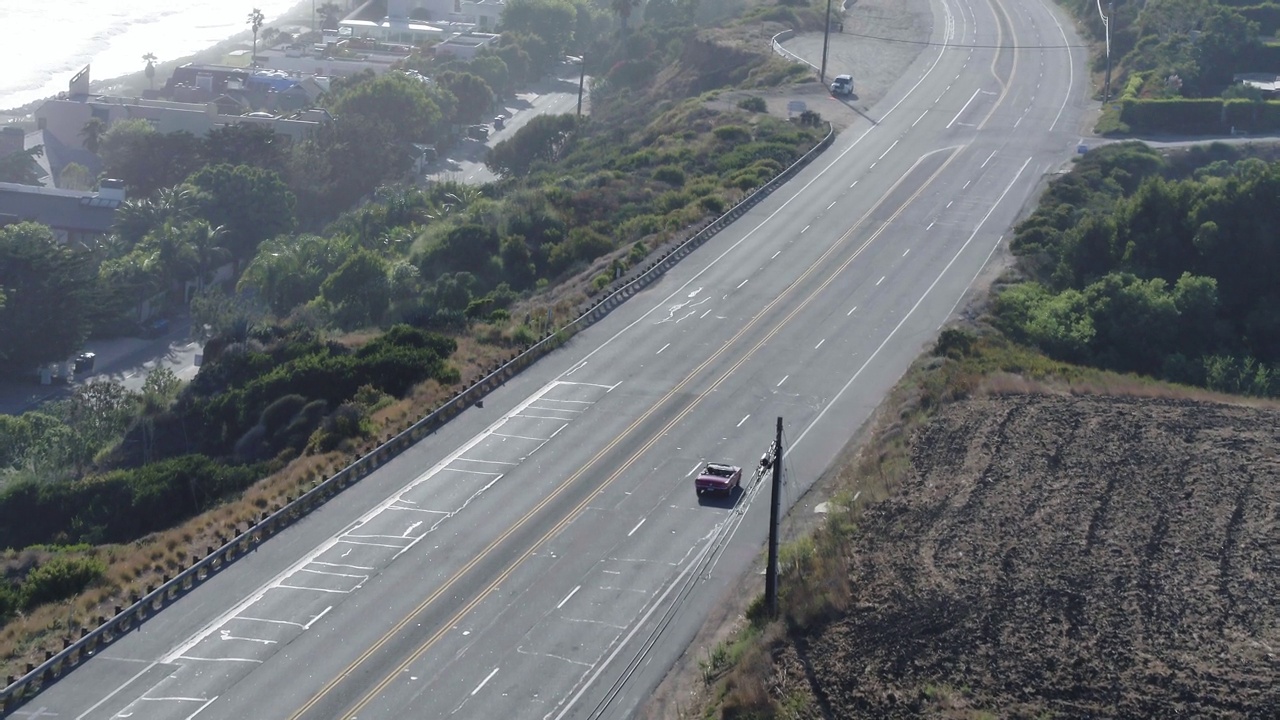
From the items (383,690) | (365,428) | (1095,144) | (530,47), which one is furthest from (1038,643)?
(530,47)

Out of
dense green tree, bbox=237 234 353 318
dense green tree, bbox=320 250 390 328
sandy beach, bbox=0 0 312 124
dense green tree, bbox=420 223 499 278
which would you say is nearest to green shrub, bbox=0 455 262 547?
dense green tree, bbox=320 250 390 328

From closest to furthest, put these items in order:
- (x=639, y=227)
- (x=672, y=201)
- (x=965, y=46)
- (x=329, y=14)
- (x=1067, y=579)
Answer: (x=1067, y=579) → (x=639, y=227) → (x=672, y=201) → (x=965, y=46) → (x=329, y=14)

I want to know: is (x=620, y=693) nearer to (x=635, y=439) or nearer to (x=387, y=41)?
(x=635, y=439)

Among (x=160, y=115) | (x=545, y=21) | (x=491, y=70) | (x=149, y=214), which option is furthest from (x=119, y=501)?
(x=545, y=21)

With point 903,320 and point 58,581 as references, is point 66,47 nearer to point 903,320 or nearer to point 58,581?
point 903,320

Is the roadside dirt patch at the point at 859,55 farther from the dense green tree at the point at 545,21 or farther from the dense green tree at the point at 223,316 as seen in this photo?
the dense green tree at the point at 545,21
